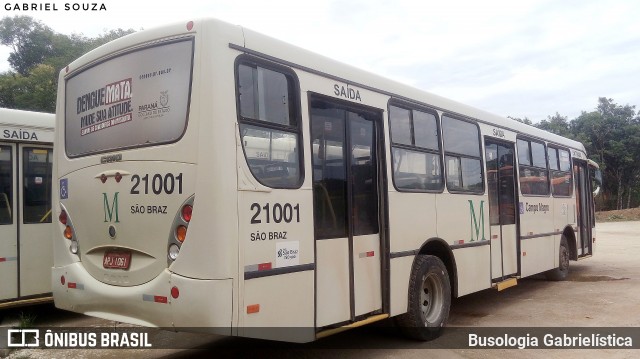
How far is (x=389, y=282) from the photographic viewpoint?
5707 mm

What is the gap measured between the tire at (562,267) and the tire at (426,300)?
5205mm

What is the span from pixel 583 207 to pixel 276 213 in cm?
1026

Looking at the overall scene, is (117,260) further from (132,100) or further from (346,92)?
(346,92)

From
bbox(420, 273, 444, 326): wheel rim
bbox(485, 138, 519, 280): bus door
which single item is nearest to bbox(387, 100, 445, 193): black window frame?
bbox(420, 273, 444, 326): wheel rim

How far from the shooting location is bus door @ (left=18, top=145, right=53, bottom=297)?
23.7 ft

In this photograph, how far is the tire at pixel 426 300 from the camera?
6.10m

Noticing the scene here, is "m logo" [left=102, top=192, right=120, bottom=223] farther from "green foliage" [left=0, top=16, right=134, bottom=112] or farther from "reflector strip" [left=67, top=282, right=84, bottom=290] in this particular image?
"green foliage" [left=0, top=16, right=134, bottom=112]

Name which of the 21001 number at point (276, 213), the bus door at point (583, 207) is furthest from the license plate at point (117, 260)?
the bus door at point (583, 207)

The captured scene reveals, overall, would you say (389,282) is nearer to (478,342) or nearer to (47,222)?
(478,342)

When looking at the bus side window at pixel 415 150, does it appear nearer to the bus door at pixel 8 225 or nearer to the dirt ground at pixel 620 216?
the bus door at pixel 8 225

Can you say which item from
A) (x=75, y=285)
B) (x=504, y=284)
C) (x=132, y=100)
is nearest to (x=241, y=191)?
(x=132, y=100)

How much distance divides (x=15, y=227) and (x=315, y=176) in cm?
471

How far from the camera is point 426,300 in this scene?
6.56 meters

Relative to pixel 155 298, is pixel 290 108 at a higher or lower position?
higher
